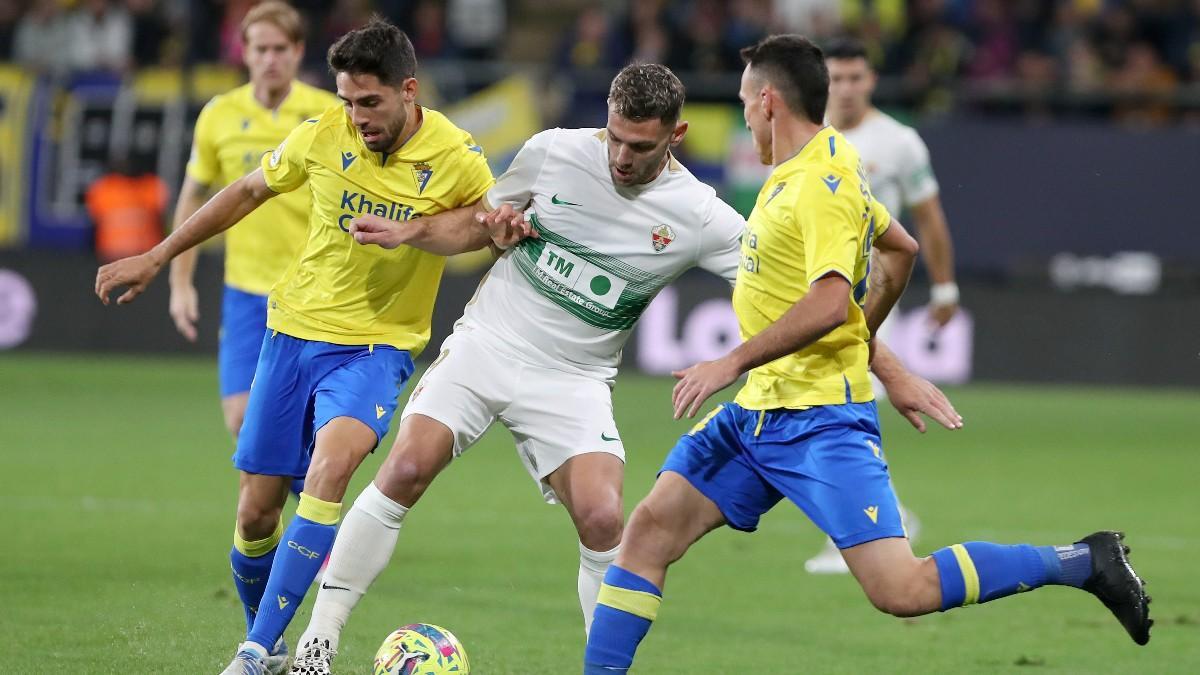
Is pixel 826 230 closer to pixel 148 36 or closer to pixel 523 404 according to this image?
pixel 523 404

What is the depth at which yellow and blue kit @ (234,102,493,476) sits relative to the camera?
6070 millimetres

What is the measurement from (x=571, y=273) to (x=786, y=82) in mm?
1136

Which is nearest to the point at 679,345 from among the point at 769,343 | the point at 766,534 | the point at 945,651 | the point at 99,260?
the point at 99,260

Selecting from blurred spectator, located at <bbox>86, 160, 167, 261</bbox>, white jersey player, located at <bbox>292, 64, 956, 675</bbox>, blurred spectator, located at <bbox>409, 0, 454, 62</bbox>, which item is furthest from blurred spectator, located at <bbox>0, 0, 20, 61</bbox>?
white jersey player, located at <bbox>292, 64, 956, 675</bbox>

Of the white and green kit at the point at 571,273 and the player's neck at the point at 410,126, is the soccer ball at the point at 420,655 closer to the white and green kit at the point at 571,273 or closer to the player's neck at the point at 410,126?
the white and green kit at the point at 571,273

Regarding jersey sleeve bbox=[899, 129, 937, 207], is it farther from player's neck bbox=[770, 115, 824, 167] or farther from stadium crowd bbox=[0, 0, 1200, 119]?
stadium crowd bbox=[0, 0, 1200, 119]

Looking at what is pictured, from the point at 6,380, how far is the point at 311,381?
10964mm

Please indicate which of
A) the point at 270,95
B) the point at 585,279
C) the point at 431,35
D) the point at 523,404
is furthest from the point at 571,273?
the point at 431,35

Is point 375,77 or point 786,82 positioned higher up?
point 786,82

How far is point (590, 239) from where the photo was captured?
6.00m

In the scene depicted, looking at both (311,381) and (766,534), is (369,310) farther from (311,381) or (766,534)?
(766,534)

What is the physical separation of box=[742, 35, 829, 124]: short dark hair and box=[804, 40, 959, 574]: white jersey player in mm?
3507

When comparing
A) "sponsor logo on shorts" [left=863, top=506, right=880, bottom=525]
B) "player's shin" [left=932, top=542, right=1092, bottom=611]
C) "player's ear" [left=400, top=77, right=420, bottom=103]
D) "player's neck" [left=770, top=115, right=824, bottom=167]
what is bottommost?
"player's shin" [left=932, top=542, right=1092, bottom=611]

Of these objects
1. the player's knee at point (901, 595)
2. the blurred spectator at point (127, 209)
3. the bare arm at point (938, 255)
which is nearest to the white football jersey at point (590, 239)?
the player's knee at point (901, 595)
